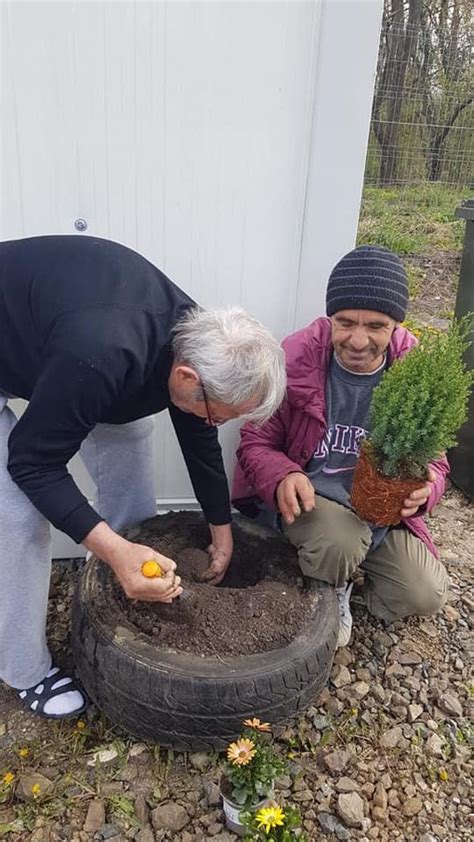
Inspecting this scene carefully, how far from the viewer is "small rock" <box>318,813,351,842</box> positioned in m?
1.67

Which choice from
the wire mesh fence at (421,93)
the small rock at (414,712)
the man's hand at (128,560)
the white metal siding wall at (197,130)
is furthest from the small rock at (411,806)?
the wire mesh fence at (421,93)

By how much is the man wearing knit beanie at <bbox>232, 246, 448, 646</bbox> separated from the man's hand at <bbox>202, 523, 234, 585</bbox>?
0.18 metres

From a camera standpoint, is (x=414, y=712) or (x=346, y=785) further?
(x=414, y=712)

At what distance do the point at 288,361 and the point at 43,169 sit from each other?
0.99 meters

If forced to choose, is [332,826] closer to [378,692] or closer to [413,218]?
[378,692]

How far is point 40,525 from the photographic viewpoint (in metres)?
1.80

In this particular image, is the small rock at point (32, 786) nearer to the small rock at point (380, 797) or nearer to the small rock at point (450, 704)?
the small rock at point (380, 797)

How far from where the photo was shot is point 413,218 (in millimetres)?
7086

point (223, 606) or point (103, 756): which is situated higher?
point (223, 606)

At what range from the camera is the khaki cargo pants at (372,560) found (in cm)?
204

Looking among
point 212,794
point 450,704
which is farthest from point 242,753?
point 450,704

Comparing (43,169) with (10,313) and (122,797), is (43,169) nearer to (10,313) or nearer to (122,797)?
(10,313)

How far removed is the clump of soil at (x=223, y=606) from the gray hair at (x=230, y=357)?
1.96ft

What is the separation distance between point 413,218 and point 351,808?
642 cm
